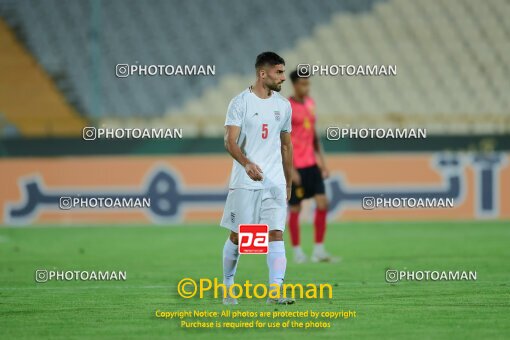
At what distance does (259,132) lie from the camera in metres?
8.04

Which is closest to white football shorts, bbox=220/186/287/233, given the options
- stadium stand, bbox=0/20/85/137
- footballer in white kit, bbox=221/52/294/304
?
footballer in white kit, bbox=221/52/294/304

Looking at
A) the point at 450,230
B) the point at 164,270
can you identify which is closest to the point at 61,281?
the point at 164,270

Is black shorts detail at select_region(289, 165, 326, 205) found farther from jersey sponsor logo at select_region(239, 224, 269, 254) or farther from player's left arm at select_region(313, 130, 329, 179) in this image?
jersey sponsor logo at select_region(239, 224, 269, 254)

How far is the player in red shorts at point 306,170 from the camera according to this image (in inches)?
485

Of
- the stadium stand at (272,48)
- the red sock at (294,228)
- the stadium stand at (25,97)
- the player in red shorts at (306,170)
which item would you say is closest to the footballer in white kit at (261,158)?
the player in red shorts at (306,170)

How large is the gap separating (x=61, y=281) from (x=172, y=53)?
46.3 feet

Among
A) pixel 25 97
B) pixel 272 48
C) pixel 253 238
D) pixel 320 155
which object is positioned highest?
pixel 272 48

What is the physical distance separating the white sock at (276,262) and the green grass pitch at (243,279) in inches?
9.8

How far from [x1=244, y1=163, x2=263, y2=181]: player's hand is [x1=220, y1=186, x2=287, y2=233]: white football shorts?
10.1 inches

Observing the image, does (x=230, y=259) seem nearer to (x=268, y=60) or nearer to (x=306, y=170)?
(x=268, y=60)

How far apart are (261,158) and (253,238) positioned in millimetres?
630

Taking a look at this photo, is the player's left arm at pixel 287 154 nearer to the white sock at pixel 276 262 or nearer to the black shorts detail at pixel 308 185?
the white sock at pixel 276 262

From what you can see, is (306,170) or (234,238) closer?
(234,238)

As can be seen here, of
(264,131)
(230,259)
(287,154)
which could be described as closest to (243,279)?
(230,259)
